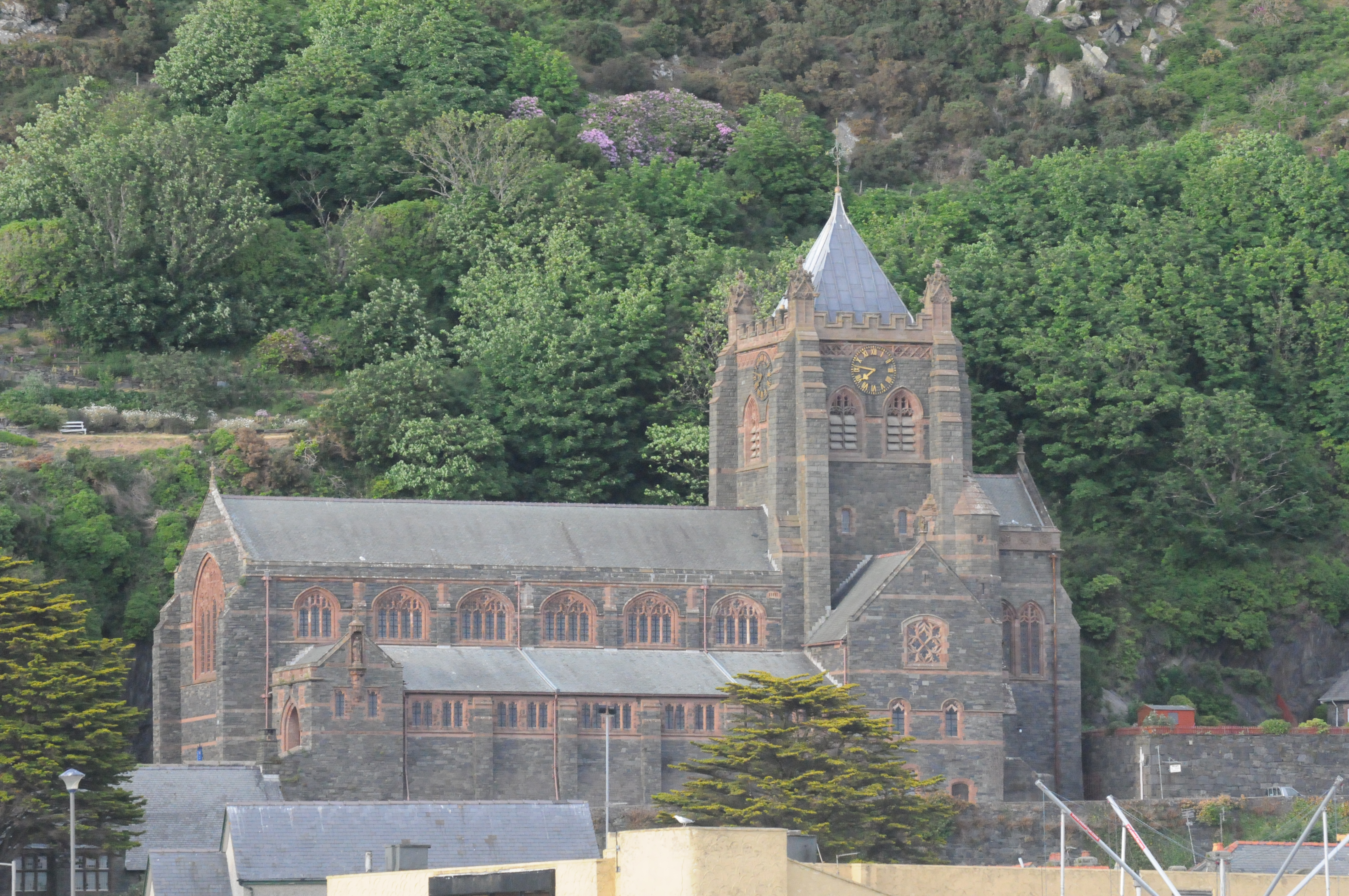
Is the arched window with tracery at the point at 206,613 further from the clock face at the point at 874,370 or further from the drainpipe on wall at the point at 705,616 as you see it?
the clock face at the point at 874,370

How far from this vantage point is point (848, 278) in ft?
351

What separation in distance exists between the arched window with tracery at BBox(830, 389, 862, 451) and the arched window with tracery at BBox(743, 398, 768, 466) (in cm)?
245

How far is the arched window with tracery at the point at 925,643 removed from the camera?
323ft

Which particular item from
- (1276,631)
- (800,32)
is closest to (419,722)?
→ (1276,631)

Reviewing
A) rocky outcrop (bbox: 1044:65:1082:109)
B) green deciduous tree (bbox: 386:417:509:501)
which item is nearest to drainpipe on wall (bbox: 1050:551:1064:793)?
green deciduous tree (bbox: 386:417:509:501)

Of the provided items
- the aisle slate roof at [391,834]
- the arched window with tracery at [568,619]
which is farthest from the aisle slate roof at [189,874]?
the arched window with tracery at [568,619]

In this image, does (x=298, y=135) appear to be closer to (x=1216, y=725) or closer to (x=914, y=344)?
(x=914, y=344)

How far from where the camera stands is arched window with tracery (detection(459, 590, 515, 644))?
99438 mm

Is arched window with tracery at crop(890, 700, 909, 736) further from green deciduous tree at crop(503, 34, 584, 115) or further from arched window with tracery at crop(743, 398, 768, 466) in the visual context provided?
green deciduous tree at crop(503, 34, 584, 115)

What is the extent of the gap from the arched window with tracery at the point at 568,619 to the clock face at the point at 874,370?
39.9 ft

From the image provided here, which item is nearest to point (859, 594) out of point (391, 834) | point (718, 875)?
point (391, 834)

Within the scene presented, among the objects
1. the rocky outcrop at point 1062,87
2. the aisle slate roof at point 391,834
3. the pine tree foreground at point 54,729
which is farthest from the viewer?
the rocky outcrop at point 1062,87

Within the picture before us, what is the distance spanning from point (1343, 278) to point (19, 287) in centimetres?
5367

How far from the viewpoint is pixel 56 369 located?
120 m
